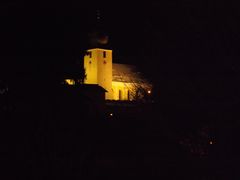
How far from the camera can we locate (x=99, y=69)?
196 feet

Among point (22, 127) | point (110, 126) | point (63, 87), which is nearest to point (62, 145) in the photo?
point (22, 127)

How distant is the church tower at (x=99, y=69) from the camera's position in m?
59.4

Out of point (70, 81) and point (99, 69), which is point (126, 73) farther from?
point (70, 81)

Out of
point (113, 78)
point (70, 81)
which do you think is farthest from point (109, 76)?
point (70, 81)

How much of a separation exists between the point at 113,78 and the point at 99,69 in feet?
9.82

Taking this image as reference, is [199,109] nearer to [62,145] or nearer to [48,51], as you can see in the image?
[62,145]

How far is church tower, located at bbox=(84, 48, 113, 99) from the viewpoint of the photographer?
59.4m

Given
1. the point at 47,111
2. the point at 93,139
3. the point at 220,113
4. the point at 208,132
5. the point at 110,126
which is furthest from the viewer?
the point at 220,113

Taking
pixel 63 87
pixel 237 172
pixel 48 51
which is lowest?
pixel 237 172

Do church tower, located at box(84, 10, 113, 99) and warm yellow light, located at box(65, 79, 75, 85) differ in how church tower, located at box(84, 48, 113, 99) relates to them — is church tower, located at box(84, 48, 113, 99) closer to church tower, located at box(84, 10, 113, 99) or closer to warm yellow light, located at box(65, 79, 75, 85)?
church tower, located at box(84, 10, 113, 99)

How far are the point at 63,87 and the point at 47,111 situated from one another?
4.54ft

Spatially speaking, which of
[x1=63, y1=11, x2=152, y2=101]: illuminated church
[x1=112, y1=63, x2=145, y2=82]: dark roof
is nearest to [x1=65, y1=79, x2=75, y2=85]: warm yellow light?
[x1=63, y1=11, x2=152, y2=101]: illuminated church

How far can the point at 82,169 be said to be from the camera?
27.4 m

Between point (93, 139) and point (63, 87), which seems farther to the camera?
point (93, 139)
